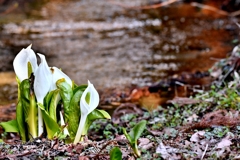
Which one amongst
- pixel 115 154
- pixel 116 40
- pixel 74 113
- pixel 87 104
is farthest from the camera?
pixel 116 40

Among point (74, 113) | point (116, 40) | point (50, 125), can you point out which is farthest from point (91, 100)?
point (116, 40)

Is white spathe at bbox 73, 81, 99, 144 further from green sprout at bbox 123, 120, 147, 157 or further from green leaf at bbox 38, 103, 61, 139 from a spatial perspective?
green sprout at bbox 123, 120, 147, 157

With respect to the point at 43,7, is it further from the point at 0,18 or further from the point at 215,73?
the point at 215,73

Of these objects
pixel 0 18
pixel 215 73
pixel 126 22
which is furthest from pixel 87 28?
pixel 215 73

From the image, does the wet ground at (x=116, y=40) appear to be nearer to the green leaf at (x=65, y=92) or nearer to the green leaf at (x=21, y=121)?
the green leaf at (x=21, y=121)

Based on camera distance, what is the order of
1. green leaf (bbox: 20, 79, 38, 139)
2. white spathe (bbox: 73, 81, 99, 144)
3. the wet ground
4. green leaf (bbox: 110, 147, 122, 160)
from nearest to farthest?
green leaf (bbox: 110, 147, 122, 160)
white spathe (bbox: 73, 81, 99, 144)
green leaf (bbox: 20, 79, 38, 139)
the wet ground

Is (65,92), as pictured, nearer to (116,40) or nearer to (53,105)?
(53,105)

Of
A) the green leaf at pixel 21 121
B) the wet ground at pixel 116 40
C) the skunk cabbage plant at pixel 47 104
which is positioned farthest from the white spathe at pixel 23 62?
the wet ground at pixel 116 40

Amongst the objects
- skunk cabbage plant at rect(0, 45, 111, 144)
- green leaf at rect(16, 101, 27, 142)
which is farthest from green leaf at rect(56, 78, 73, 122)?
green leaf at rect(16, 101, 27, 142)
